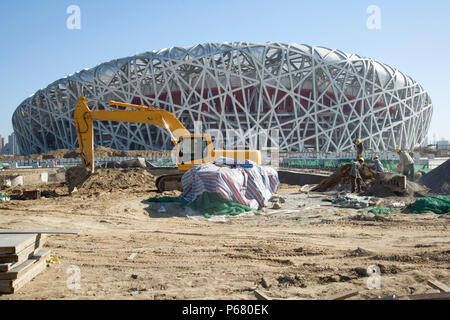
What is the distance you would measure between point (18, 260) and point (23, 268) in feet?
0.37

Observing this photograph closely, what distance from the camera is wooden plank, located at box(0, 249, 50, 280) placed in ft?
13.1

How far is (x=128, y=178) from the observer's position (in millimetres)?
17594

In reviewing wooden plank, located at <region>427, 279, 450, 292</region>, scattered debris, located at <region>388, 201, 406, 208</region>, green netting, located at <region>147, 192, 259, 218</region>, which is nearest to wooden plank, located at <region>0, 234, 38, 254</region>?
wooden plank, located at <region>427, 279, 450, 292</region>

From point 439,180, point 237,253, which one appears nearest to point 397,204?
point 439,180

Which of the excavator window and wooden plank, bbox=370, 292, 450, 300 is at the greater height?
the excavator window

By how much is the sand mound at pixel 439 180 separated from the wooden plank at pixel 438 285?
8662 millimetres

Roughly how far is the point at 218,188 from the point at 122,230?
9.60 ft

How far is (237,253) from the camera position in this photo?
5504mm

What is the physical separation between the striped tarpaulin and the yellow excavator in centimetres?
140

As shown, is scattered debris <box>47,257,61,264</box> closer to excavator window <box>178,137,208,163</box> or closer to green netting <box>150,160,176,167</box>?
excavator window <box>178,137,208,163</box>

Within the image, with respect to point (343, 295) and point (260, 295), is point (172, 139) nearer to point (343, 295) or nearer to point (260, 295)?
point (260, 295)

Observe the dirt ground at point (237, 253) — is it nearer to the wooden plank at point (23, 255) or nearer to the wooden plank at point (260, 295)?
the wooden plank at point (260, 295)

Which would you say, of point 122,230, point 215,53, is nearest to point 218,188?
point 122,230
